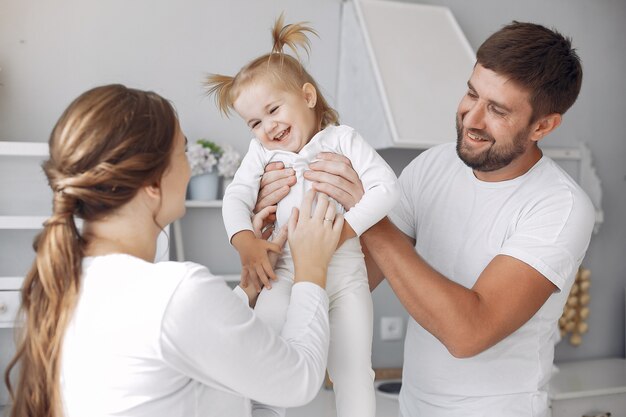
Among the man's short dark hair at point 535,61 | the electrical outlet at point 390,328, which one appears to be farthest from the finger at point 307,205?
the electrical outlet at point 390,328

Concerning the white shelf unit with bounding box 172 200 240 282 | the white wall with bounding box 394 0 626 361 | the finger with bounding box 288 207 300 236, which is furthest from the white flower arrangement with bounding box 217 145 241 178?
the white wall with bounding box 394 0 626 361

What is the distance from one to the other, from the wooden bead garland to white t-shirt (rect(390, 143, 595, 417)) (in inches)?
70.5

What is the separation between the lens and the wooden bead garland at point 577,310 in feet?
10.3

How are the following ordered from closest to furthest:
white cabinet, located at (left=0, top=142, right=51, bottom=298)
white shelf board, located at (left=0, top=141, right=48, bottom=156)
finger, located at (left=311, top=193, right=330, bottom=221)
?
finger, located at (left=311, top=193, right=330, bottom=221) < white shelf board, located at (left=0, top=141, right=48, bottom=156) < white cabinet, located at (left=0, top=142, right=51, bottom=298)

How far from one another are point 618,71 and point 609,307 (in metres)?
1.21

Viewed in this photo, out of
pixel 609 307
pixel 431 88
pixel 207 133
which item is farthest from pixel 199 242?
pixel 609 307

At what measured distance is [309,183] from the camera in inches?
53.9

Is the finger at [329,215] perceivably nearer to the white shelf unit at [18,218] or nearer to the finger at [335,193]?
the finger at [335,193]

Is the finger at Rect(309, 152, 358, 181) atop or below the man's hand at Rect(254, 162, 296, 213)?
atop

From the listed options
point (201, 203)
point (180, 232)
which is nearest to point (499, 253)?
point (201, 203)

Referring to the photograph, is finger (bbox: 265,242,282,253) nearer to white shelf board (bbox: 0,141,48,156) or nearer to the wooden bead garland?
white shelf board (bbox: 0,141,48,156)

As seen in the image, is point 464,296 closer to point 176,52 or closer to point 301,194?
point 301,194

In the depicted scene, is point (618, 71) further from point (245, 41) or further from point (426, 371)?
point (426, 371)

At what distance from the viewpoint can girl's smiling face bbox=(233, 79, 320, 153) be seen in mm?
1403
